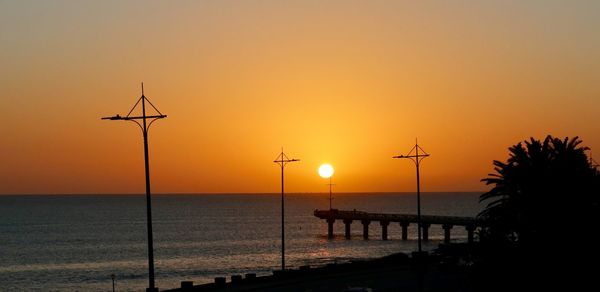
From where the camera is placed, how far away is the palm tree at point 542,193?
47500 mm

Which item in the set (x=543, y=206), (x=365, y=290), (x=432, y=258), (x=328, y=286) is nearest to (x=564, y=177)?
(x=543, y=206)

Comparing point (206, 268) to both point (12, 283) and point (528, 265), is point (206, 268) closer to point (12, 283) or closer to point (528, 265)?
point (12, 283)

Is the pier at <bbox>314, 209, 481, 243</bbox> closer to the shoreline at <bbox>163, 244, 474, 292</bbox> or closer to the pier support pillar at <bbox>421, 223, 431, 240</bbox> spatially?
the pier support pillar at <bbox>421, 223, 431, 240</bbox>

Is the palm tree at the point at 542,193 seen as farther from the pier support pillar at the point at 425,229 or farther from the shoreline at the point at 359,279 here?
the pier support pillar at the point at 425,229

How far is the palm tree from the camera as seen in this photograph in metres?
47.5

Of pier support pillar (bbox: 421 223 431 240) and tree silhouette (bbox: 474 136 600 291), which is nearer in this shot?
tree silhouette (bbox: 474 136 600 291)

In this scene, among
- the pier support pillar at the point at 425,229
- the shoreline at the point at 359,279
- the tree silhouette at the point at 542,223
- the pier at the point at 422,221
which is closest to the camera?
the tree silhouette at the point at 542,223

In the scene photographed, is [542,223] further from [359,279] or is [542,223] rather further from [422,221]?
[422,221]

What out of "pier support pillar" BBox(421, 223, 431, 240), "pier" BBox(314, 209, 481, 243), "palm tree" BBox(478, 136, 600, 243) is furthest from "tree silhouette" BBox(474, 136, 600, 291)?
"pier support pillar" BBox(421, 223, 431, 240)

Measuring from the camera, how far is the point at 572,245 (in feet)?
152

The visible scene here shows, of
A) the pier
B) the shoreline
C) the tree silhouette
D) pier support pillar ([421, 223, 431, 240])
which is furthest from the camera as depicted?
pier support pillar ([421, 223, 431, 240])

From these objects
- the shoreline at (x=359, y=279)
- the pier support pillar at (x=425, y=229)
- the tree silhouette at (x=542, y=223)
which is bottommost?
the pier support pillar at (x=425, y=229)

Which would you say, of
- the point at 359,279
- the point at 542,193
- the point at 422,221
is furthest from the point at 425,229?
the point at 542,193

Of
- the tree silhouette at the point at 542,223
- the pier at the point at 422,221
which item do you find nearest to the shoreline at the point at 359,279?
the tree silhouette at the point at 542,223
